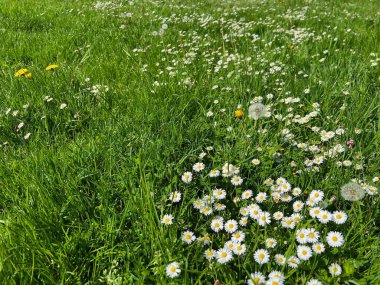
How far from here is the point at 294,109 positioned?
298cm

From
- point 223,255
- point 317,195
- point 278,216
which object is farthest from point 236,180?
point 223,255

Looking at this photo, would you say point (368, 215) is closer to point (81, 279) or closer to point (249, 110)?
point (249, 110)

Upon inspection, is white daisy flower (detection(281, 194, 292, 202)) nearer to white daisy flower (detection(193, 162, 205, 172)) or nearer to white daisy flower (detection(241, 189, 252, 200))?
white daisy flower (detection(241, 189, 252, 200))

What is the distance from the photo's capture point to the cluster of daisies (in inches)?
65.8

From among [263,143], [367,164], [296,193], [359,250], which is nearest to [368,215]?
[359,250]

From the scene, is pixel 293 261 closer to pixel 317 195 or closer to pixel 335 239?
pixel 335 239

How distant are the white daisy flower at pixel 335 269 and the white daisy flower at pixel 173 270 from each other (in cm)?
69

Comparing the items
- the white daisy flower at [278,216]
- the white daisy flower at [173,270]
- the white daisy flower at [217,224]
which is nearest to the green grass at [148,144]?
the white daisy flower at [173,270]

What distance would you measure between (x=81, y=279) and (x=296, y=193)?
1.24 m

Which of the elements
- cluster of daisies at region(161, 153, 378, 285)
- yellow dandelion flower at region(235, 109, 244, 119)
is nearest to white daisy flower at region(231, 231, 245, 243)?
cluster of daisies at region(161, 153, 378, 285)

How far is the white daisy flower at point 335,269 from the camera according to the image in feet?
5.26

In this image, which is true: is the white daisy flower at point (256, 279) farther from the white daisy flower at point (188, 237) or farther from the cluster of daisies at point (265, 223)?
the white daisy flower at point (188, 237)

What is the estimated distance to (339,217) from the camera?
1.82 metres

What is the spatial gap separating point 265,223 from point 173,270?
21.4 inches
